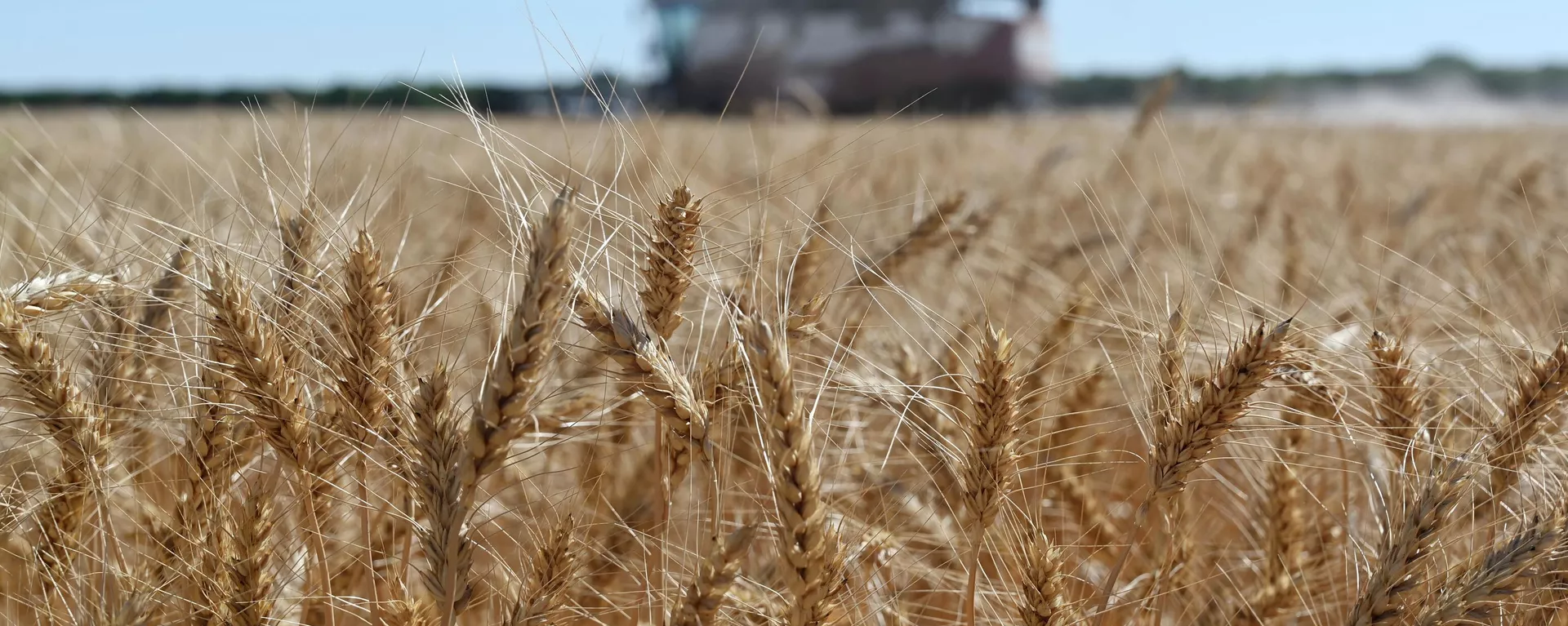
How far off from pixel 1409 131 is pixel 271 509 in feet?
32.3

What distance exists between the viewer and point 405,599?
0.85 metres

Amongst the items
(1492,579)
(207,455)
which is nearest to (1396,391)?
(1492,579)

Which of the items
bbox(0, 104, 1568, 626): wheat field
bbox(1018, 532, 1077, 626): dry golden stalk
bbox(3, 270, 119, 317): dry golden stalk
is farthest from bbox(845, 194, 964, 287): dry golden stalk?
bbox(3, 270, 119, 317): dry golden stalk

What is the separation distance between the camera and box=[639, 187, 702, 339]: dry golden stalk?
79 cm

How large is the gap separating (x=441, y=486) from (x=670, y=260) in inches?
9.6

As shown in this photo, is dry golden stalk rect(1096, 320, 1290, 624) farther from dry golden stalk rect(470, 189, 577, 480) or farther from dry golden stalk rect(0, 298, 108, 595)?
dry golden stalk rect(0, 298, 108, 595)

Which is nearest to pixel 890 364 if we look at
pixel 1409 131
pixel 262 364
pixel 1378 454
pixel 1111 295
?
pixel 1378 454

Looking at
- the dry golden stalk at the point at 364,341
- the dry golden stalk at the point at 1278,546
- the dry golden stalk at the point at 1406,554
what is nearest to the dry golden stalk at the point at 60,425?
the dry golden stalk at the point at 364,341

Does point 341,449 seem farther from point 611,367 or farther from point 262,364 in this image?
point 611,367

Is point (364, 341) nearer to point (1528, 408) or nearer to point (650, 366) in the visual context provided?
point (650, 366)

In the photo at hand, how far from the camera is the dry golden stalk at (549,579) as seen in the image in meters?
0.79

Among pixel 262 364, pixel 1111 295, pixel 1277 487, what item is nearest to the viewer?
pixel 262 364

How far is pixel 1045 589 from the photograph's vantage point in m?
0.86

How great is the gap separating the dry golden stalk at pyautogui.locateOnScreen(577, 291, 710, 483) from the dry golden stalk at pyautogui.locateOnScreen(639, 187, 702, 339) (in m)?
0.02
